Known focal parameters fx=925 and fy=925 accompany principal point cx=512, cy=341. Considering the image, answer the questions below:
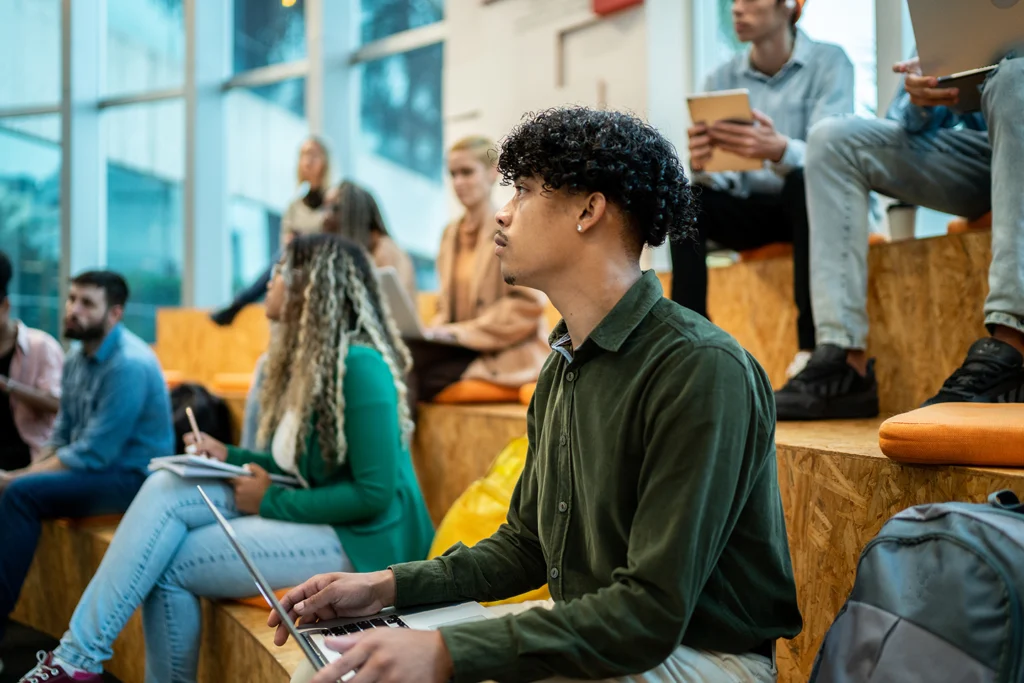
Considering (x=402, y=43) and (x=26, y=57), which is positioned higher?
(x=26, y=57)

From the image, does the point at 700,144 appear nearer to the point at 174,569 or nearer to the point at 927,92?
the point at 927,92

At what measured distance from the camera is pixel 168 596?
78.5 inches

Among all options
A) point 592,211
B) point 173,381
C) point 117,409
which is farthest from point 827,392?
point 173,381

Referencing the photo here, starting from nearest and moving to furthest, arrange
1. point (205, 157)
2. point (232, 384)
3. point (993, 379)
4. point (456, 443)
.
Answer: point (993, 379) < point (456, 443) < point (232, 384) < point (205, 157)

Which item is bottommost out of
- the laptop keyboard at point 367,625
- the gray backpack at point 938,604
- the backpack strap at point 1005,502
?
the laptop keyboard at point 367,625

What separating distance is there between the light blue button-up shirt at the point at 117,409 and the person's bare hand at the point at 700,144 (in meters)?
1.82

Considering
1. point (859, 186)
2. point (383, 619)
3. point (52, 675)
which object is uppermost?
point (859, 186)

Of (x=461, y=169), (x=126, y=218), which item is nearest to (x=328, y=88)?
(x=126, y=218)

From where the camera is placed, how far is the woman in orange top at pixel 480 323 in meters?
3.31

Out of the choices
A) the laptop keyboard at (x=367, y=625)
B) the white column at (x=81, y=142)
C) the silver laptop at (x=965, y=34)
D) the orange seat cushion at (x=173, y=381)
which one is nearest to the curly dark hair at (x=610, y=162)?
the laptop keyboard at (x=367, y=625)

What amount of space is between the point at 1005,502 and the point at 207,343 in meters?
4.95

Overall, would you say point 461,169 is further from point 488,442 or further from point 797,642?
point 797,642

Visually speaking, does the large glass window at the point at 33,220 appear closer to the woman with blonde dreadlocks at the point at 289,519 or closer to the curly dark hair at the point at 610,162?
the woman with blonde dreadlocks at the point at 289,519

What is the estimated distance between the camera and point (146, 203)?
743 cm
